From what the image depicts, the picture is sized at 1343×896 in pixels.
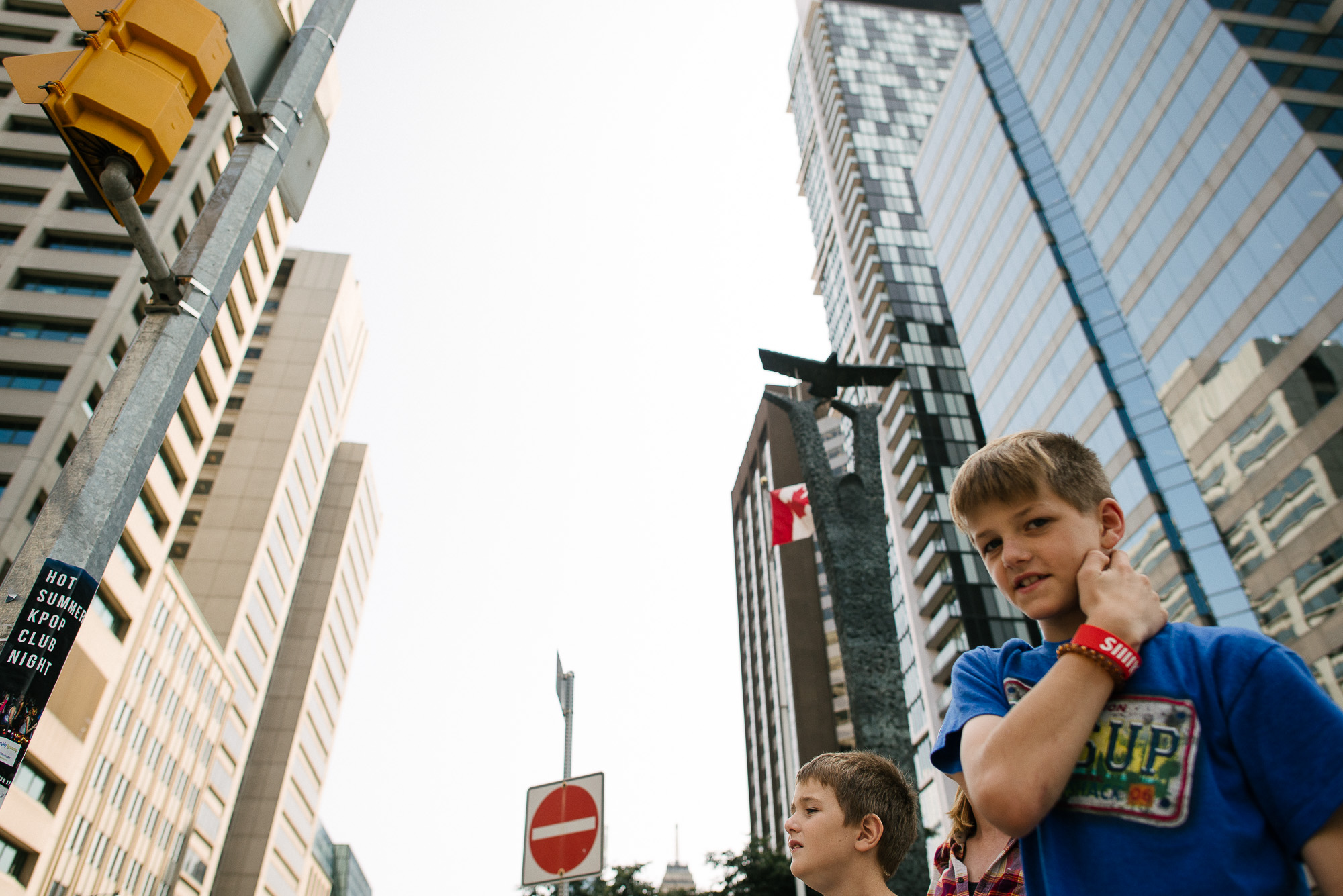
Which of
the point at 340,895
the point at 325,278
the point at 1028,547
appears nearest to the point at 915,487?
the point at 325,278

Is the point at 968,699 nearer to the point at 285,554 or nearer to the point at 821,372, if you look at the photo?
the point at 821,372

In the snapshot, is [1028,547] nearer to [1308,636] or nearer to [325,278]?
[1308,636]

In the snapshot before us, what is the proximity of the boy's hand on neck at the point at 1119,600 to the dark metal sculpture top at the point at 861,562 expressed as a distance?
7.36 meters

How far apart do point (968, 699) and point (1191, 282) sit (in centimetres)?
3209

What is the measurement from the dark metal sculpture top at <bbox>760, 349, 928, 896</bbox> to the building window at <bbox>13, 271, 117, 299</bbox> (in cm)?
3998

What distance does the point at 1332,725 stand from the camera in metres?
1.23

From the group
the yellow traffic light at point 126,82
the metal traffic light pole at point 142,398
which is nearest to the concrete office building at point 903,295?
the metal traffic light pole at point 142,398

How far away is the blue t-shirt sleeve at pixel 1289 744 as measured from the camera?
3.96ft

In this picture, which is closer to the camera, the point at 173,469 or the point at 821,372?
the point at 821,372

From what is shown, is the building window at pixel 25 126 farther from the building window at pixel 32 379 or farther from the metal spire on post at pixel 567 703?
the metal spire on post at pixel 567 703

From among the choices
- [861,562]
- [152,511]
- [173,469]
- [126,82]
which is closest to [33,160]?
[173,469]

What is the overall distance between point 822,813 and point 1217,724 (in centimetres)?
148

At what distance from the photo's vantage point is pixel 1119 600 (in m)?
1.44

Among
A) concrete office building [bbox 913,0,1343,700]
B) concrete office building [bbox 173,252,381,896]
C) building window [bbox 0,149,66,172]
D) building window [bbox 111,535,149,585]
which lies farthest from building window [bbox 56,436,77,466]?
concrete office building [bbox 913,0,1343,700]
